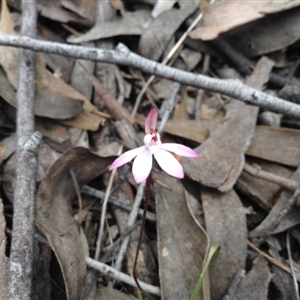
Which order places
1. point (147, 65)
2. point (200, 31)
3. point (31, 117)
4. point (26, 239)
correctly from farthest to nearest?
point (200, 31) → point (147, 65) → point (31, 117) → point (26, 239)

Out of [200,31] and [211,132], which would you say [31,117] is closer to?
[211,132]

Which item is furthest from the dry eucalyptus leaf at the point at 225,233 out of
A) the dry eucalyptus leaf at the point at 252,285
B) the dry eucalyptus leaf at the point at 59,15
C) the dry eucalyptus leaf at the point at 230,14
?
the dry eucalyptus leaf at the point at 59,15

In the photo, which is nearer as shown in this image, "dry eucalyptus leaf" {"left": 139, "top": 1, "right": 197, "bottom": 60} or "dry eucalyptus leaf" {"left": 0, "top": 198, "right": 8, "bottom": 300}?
"dry eucalyptus leaf" {"left": 0, "top": 198, "right": 8, "bottom": 300}

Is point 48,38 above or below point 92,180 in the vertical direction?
above

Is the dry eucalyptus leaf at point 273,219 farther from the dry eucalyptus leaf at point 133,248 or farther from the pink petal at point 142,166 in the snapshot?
the pink petal at point 142,166

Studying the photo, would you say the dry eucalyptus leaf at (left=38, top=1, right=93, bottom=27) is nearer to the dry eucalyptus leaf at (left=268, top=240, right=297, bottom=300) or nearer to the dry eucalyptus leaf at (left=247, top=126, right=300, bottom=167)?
the dry eucalyptus leaf at (left=247, top=126, right=300, bottom=167)

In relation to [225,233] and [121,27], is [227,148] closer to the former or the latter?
[225,233]

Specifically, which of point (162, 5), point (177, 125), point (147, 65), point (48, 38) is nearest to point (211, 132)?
point (177, 125)

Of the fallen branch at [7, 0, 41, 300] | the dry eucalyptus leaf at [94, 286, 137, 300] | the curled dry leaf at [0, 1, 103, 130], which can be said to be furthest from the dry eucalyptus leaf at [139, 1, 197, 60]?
the dry eucalyptus leaf at [94, 286, 137, 300]
